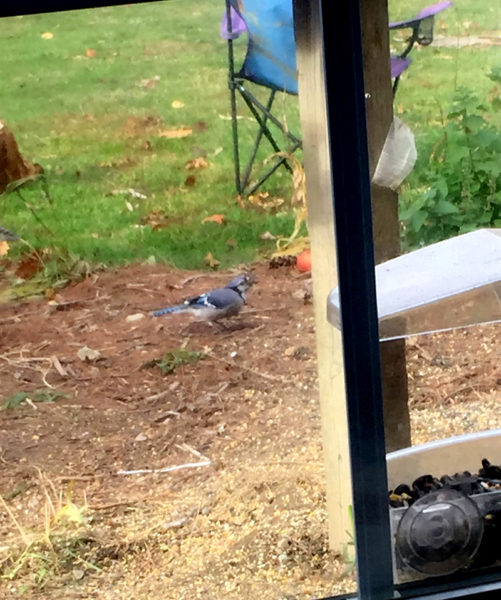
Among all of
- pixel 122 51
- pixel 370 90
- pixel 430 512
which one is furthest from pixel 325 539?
pixel 122 51

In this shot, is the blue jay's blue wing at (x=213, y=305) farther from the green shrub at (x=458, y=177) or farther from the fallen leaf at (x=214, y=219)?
the green shrub at (x=458, y=177)

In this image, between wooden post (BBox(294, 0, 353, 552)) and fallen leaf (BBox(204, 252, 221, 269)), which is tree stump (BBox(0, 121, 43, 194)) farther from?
wooden post (BBox(294, 0, 353, 552))

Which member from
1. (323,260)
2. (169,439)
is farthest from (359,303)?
(169,439)

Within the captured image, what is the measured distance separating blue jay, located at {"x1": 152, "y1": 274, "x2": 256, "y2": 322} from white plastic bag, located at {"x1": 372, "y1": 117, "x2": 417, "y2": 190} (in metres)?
0.30

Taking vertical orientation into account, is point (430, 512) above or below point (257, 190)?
below

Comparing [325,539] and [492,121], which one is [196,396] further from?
[492,121]

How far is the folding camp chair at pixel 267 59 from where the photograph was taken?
141 cm

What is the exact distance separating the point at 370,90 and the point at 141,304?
1.81 feet

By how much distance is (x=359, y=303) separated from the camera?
4.73 feet

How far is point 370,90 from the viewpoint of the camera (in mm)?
1449

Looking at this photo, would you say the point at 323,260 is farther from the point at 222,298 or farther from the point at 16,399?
the point at 16,399

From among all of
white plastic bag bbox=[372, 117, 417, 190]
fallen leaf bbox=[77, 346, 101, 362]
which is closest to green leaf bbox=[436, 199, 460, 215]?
white plastic bag bbox=[372, 117, 417, 190]

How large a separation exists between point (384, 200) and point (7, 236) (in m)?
0.67

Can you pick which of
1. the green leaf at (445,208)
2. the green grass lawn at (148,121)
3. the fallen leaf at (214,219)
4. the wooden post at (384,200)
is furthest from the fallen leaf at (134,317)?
the green leaf at (445,208)
